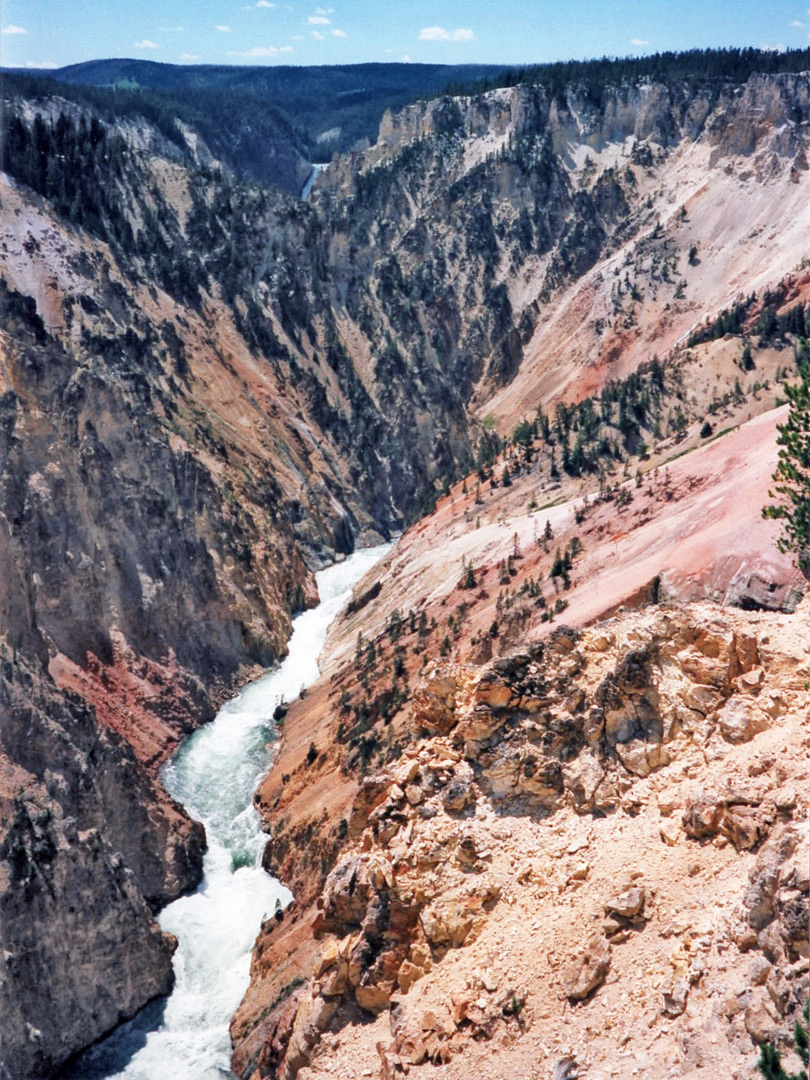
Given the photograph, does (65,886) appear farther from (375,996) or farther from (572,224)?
(572,224)

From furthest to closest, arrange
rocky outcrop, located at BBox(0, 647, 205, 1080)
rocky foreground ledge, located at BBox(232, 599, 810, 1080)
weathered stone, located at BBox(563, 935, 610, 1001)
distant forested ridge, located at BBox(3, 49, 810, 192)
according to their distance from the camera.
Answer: distant forested ridge, located at BBox(3, 49, 810, 192) < rocky outcrop, located at BBox(0, 647, 205, 1080) < weathered stone, located at BBox(563, 935, 610, 1001) < rocky foreground ledge, located at BBox(232, 599, 810, 1080)

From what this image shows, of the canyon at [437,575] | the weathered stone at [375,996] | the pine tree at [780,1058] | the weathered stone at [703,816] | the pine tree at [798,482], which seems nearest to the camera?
the pine tree at [780,1058]

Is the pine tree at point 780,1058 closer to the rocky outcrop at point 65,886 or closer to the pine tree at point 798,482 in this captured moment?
the pine tree at point 798,482

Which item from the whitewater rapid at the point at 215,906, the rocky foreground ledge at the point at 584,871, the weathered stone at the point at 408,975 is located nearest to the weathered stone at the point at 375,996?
the rocky foreground ledge at the point at 584,871

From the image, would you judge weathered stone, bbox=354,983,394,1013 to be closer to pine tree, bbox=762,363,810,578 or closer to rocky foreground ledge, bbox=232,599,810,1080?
rocky foreground ledge, bbox=232,599,810,1080

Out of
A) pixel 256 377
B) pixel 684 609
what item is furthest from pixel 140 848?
pixel 256 377

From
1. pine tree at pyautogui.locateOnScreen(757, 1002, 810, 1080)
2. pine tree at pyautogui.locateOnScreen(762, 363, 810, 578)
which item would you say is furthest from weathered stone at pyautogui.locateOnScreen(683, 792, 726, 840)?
pine tree at pyautogui.locateOnScreen(762, 363, 810, 578)
